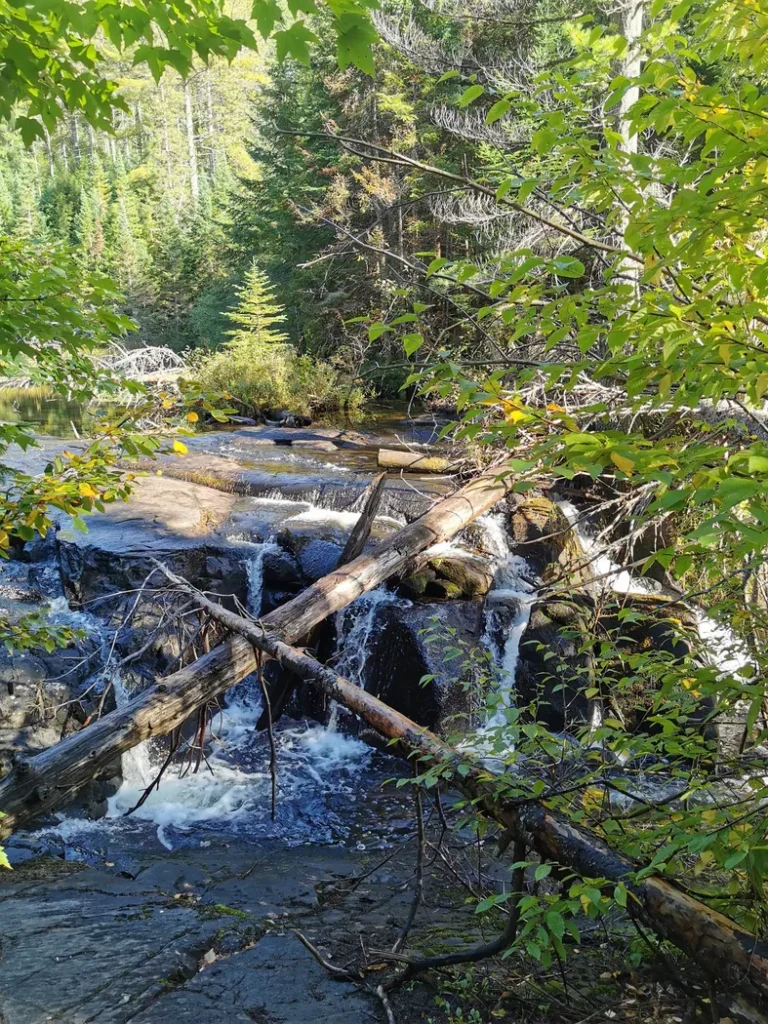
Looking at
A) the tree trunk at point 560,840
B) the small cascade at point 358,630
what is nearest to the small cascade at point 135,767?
the small cascade at point 358,630

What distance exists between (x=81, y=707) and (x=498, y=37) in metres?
20.0

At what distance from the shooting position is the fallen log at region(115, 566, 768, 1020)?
2.39 metres

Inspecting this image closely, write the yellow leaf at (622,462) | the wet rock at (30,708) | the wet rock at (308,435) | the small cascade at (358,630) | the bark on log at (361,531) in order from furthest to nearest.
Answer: the wet rock at (308,435) < the small cascade at (358,630) < the bark on log at (361,531) < the wet rock at (30,708) < the yellow leaf at (622,462)

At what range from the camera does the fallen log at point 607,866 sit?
2391mm

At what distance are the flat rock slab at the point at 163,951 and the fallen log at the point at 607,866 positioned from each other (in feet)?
3.62

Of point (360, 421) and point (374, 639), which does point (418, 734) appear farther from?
point (360, 421)

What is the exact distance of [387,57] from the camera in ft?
70.7

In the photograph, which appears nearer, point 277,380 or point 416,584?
point 416,584

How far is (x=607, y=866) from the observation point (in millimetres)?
2799

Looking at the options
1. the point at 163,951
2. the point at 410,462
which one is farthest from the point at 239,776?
the point at 410,462

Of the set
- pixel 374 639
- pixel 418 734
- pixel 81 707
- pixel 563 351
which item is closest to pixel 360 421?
pixel 374 639

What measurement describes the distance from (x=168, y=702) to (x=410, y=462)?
25.1 ft

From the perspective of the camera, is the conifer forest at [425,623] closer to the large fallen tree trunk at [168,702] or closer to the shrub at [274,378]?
the large fallen tree trunk at [168,702]

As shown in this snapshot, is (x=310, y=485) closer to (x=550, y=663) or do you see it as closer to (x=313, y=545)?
(x=313, y=545)
